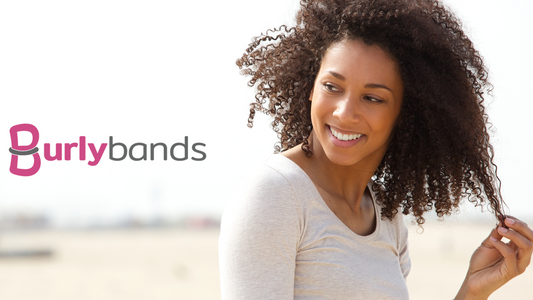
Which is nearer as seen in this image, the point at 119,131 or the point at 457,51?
the point at 457,51

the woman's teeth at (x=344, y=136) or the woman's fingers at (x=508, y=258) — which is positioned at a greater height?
the woman's teeth at (x=344, y=136)

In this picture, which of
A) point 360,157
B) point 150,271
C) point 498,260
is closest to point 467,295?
point 498,260

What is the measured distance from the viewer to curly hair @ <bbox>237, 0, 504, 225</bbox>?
1.74 metres

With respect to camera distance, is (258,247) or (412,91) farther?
(412,91)

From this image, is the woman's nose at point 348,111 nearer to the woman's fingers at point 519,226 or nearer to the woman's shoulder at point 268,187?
the woman's shoulder at point 268,187

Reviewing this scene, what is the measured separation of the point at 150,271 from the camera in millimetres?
22000

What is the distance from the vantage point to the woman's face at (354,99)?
1.64 m

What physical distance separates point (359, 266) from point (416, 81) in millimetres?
587

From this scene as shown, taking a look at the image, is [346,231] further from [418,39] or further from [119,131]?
[119,131]

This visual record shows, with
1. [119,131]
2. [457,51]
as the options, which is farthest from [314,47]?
[119,131]

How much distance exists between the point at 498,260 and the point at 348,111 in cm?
81

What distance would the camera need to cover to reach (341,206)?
1.78 metres

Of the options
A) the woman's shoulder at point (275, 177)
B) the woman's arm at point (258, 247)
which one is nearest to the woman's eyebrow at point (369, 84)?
the woman's shoulder at point (275, 177)

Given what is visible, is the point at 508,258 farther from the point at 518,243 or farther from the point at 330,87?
the point at 330,87
